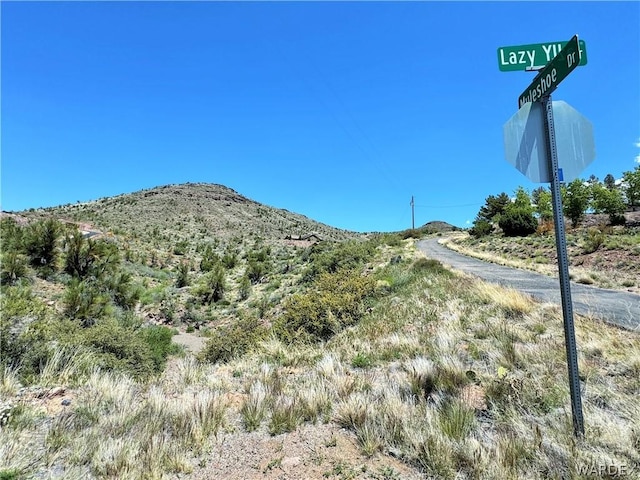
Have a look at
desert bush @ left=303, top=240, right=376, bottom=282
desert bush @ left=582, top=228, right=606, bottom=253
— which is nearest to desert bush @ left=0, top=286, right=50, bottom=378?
desert bush @ left=303, top=240, right=376, bottom=282

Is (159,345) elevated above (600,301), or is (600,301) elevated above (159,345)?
(600,301)

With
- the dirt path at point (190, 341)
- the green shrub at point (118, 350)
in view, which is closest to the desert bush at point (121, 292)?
the dirt path at point (190, 341)

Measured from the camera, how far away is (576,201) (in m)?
42.3

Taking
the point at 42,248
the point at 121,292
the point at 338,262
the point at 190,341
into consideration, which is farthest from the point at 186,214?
the point at 190,341

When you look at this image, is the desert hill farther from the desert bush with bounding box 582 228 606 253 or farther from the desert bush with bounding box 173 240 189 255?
the desert bush with bounding box 582 228 606 253

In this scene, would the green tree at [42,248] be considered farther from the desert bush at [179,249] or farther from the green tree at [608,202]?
the green tree at [608,202]

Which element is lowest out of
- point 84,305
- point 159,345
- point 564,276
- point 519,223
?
point 159,345

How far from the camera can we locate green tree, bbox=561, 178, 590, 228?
42.4m

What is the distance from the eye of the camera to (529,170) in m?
3.13

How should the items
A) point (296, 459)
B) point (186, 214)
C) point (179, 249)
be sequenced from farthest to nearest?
point (186, 214)
point (179, 249)
point (296, 459)

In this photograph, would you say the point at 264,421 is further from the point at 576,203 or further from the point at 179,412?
the point at 576,203

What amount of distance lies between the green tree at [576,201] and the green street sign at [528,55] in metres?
45.9

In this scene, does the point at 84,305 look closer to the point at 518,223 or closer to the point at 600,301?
the point at 600,301

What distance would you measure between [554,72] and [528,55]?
635mm
